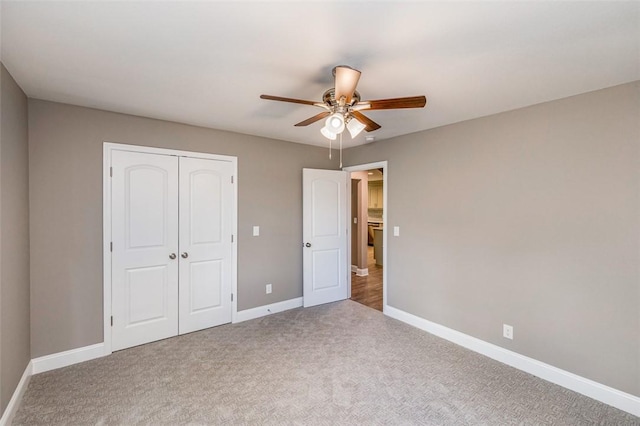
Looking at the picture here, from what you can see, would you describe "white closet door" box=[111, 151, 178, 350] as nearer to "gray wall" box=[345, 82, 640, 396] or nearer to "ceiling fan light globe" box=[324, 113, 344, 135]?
"ceiling fan light globe" box=[324, 113, 344, 135]

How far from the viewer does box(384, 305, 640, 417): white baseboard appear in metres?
2.11

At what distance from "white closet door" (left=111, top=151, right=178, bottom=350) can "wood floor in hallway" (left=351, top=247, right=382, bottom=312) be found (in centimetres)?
266

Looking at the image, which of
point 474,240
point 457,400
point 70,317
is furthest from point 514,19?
point 70,317

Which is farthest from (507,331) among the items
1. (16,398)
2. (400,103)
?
(16,398)

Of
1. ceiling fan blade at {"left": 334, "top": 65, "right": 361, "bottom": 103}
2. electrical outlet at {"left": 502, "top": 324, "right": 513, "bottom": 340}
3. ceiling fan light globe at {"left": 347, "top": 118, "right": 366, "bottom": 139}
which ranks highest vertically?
ceiling fan blade at {"left": 334, "top": 65, "right": 361, "bottom": 103}

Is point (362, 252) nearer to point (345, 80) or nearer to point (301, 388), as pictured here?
→ point (301, 388)

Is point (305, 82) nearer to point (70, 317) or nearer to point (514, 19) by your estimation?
point (514, 19)

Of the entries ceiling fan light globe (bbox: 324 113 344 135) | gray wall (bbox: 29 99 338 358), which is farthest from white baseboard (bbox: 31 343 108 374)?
ceiling fan light globe (bbox: 324 113 344 135)

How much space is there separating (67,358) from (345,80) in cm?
338

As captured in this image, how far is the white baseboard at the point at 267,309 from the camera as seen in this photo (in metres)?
3.68

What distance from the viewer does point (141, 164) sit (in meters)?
2.99

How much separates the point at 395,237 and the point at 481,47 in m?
2.51

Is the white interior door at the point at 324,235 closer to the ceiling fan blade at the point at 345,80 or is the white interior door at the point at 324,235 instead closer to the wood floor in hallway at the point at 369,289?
the wood floor in hallway at the point at 369,289

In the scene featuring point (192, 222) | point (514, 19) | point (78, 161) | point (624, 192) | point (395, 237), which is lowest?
point (395, 237)
